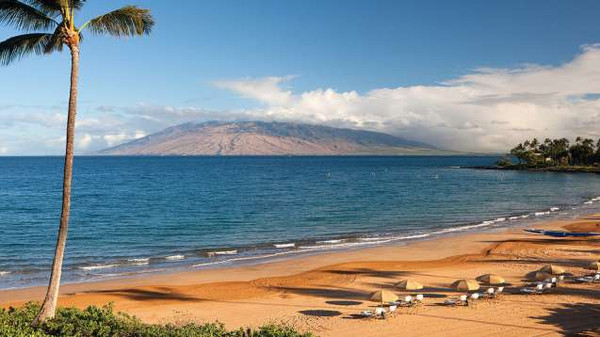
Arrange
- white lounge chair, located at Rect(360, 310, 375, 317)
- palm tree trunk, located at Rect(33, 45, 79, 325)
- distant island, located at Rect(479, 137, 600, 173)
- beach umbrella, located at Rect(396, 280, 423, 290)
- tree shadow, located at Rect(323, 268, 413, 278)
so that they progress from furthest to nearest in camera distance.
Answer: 1. distant island, located at Rect(479, 137, 600, 173)
2. tree shadow, located at Rect(323, 268, 413, 278)
3. beach umbrella, located at Rect(396, 280, 423, 290)
4. white lounge chair, located at Rect(360, 310, 375, 317)
5. palm tree trunk, located at Rect(33, 45, 79, 325)

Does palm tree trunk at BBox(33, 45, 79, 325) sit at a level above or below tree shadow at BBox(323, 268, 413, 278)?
above

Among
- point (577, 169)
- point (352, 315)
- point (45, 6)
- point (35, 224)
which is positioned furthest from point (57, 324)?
point (577, 169)

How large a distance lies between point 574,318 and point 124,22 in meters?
19.9

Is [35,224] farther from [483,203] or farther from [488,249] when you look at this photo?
[483,203]

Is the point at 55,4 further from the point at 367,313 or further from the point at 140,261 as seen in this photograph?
the point at 140,261

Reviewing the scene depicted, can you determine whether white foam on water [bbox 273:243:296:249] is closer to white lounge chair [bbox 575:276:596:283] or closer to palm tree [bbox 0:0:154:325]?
white lounge chair [bbox 575:276:596:283]

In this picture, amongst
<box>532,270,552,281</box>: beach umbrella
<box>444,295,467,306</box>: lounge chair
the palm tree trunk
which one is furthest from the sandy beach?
the palm tree trunk

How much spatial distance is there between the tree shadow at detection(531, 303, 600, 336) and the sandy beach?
4cm

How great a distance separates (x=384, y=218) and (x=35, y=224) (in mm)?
37686

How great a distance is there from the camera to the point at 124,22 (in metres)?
15.6

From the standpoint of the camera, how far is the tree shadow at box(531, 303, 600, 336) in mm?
19030

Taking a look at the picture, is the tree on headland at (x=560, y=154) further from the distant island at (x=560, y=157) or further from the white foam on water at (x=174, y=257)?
the white foam on water at (x=174, y=257)

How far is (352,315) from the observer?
70.7 ft

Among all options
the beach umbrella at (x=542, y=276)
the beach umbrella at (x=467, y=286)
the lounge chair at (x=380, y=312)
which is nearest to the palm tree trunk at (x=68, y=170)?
the lounge chair at (x=380, y=312)
